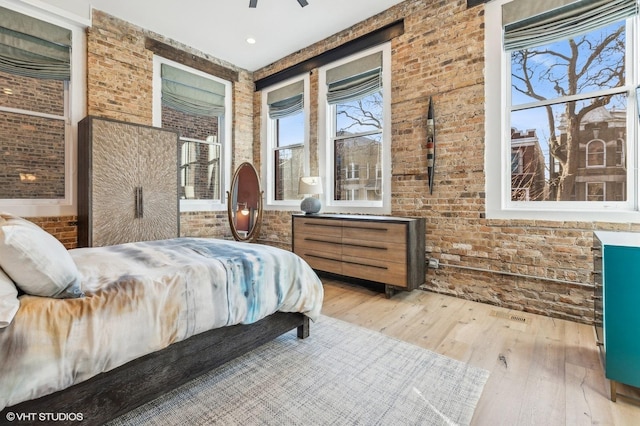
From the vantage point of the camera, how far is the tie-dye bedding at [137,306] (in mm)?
1074

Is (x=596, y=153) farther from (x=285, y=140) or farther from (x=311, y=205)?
(x=285, y=140)

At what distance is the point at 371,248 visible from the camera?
3.33 meters

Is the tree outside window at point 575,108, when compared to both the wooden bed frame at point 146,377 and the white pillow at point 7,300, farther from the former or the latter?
the white pillow at point 7,300

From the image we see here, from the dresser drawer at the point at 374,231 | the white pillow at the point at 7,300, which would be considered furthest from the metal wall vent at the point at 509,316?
the white pillow at the point at 7,300

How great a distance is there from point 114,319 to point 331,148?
3726 millimetres

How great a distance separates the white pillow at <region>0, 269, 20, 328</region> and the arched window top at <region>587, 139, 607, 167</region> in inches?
155

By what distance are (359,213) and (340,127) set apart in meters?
1.36

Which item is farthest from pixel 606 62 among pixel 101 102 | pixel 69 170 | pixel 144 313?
pixel 69 170

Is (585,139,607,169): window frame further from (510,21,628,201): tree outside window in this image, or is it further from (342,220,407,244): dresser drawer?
(342,220,407,244): dresser drawer

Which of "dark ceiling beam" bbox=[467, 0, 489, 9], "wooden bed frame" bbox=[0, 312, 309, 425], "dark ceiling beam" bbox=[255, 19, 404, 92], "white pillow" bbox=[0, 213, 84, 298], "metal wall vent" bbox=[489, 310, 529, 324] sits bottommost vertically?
"metal wall vent" bbox=[489, 310, 529, 324]

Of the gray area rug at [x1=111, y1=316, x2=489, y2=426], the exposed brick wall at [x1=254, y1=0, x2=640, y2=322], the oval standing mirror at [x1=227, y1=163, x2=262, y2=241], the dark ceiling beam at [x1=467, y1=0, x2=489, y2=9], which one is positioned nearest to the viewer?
the gray area rug at [x1=111, y1=316, x2=489, y2=426]

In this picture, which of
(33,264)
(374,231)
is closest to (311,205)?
(374,231)

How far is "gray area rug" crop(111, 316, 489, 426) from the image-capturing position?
1.44m

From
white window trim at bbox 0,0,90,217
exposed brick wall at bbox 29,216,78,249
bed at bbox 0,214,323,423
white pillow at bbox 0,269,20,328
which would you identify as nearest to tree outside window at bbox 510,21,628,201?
bed at bbox 0,214,323,423
